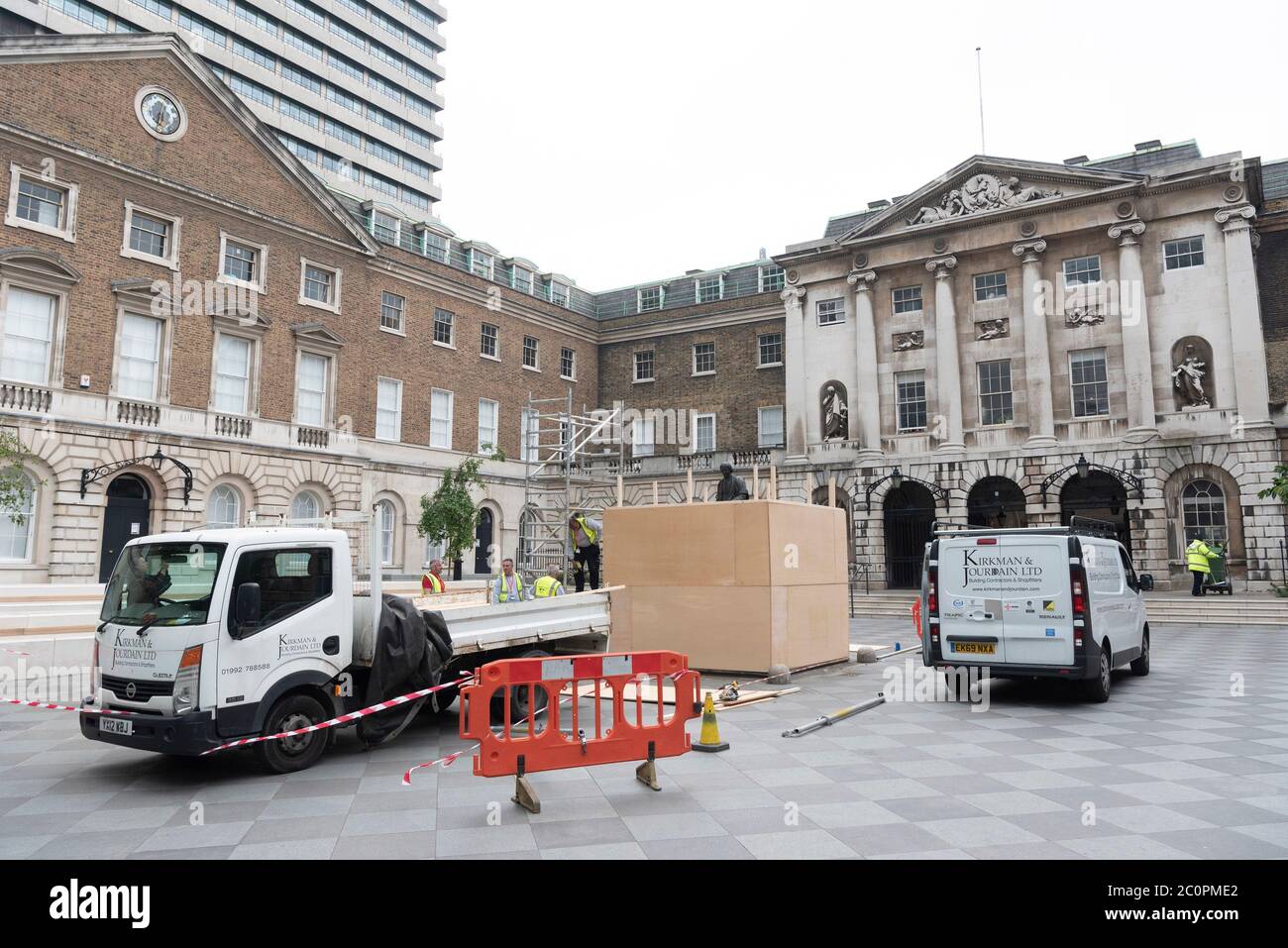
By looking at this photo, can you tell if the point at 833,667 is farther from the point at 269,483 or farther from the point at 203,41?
the point at 203,41

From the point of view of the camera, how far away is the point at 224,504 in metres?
26.3

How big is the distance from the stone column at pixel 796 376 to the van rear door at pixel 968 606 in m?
24.1

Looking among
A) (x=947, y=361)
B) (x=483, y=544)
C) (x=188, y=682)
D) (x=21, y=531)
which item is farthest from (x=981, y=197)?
(x=21, y=531)

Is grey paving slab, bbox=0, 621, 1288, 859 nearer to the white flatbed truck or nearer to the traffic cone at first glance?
the traffic cone

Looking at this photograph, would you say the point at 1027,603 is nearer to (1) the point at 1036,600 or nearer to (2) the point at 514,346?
(1) the point at 1036,600

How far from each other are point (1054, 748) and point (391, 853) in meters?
6.41

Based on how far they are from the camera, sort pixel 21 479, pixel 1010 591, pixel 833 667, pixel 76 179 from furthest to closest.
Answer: pixel 76 179 → pixel 21 479 → pixel 833 667 → pixel 1010 591

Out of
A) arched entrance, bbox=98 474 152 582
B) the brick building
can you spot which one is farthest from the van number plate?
arched entrance, bbox=98 474 152 582

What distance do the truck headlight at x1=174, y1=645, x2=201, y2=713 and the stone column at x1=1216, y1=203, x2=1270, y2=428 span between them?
102 feet

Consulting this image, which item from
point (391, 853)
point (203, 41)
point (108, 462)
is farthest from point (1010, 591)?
point (203, 41)

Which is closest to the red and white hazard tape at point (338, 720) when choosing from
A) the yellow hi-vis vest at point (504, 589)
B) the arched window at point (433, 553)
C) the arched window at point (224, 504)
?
the yellow hi-vis vest at point (504, 589)

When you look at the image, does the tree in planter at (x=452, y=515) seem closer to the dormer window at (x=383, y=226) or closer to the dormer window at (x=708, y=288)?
the dormer window at (x=383, y=226)

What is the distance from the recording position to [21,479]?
19.3 metres

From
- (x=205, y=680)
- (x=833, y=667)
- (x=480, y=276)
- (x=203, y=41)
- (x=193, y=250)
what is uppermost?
(x=203, y=41)
